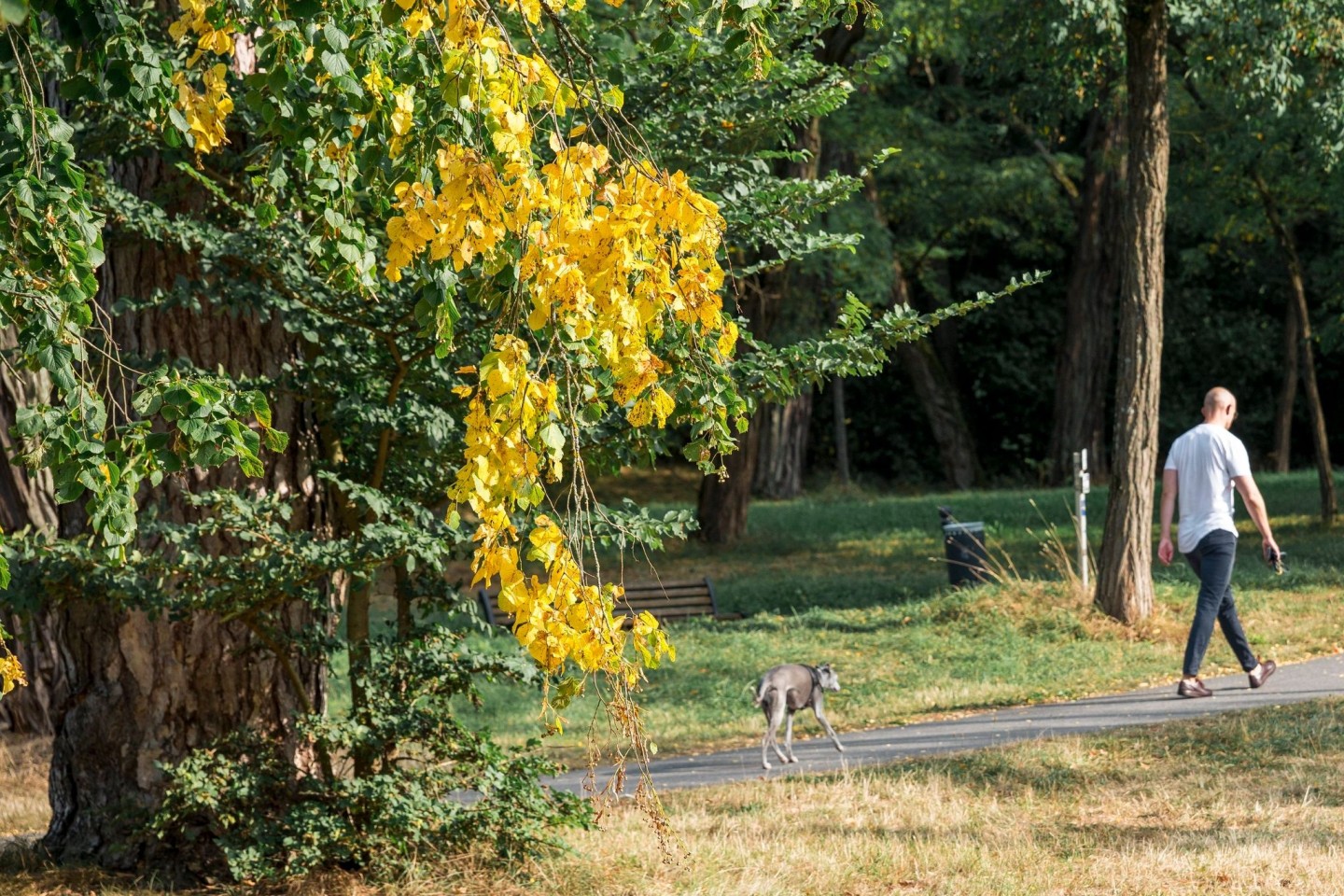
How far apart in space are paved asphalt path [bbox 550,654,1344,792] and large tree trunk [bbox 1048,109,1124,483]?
20.7 metres

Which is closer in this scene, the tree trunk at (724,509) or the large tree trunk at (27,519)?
the large tree trunk at (27,519)

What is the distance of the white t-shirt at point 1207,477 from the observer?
30.4ft

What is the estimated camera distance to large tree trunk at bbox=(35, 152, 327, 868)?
6.50 metres

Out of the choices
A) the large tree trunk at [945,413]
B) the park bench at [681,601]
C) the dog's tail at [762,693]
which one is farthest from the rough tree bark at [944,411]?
the dog's tail at [762,693]

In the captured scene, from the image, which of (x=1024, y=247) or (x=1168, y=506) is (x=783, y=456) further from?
(x=1168, y=506)

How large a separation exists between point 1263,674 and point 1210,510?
1.32 m

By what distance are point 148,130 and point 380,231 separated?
0.92 metres

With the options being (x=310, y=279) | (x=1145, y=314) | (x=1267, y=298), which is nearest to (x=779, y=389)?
(x=310, y=279)

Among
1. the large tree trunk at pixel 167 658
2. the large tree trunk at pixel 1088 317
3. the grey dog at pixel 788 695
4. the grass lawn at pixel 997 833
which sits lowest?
the grass lawn at pixel 997 833

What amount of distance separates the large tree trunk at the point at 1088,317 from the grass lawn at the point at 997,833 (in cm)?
2289

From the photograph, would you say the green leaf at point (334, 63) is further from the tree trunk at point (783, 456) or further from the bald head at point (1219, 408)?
the tree trunk at point (783, 456)

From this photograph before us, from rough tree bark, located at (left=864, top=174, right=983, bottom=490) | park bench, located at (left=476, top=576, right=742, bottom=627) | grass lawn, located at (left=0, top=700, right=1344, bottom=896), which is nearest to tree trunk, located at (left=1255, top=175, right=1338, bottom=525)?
rough tree bark, located at (left=864, top=174, right=983, bottom=490)

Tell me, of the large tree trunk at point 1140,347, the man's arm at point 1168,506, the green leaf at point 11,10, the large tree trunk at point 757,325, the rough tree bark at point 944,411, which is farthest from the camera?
the rough tree bark at point 944,411

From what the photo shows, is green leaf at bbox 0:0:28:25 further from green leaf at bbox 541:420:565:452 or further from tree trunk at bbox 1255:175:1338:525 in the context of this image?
tree trunk at bbox 1255:175:1338:525
